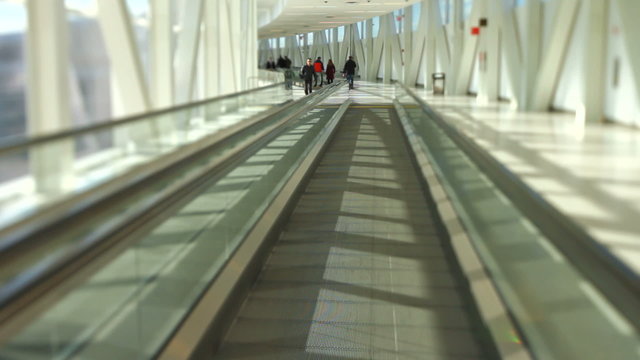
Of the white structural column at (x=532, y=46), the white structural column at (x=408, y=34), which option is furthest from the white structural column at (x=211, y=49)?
the white structural column at (x=408, y=34)

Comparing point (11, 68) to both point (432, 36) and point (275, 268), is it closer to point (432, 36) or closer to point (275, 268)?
point (275, 268)

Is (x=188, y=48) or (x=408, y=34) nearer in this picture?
(x=188, y=48)

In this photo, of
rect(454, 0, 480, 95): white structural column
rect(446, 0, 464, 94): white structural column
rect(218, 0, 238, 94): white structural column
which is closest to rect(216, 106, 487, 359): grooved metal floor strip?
rect(218, 0, 238, 94): white structural column

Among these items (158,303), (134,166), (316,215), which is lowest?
(316,215)

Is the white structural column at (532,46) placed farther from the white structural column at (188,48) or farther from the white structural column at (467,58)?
the white structural column at (188,48)

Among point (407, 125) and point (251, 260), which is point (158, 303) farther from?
→ point (407, 125)

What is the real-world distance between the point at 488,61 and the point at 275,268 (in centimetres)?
2085

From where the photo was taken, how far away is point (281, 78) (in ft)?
113

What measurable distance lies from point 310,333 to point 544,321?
192cm

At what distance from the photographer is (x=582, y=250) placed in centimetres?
258

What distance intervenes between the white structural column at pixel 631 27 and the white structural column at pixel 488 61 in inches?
435

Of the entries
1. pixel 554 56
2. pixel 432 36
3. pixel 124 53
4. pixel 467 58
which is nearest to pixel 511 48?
pixel 554 56

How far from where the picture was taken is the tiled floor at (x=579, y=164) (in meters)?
7.26

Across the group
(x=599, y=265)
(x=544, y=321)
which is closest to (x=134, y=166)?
(x=544, y=321)
